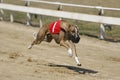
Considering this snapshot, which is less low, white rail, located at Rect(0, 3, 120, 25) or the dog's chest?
the dog's chest

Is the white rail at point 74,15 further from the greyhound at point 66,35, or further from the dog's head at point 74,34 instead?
the dog's head at point 74,34

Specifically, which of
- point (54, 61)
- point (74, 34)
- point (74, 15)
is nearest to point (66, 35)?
point (74, 34)

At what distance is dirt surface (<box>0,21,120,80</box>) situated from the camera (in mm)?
7949

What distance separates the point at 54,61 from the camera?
965 centimetres

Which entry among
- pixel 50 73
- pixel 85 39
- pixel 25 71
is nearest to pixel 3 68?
pixel 25 71

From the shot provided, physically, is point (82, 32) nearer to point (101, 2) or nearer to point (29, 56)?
point (29, 56)

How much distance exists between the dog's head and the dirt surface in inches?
28.2

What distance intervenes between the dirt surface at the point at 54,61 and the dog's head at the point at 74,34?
72 centimetres

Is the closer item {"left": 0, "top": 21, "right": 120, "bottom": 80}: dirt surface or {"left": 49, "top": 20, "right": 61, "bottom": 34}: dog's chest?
{"left": 0, "top": 21, "right": 120, "bottom": 80}: dirt surface

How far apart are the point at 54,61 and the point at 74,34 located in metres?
1.75

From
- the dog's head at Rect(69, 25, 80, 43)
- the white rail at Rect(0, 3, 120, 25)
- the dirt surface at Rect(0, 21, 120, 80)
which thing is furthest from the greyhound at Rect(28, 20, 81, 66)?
the white rail at Rect(0, 3, 120, 25)

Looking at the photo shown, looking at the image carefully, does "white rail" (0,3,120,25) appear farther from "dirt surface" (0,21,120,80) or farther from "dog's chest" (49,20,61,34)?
"dog's chest" (49,20,61,34)

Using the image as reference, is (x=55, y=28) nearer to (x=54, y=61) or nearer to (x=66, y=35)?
(x=66, y=35)

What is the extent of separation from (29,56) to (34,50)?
1.03m
